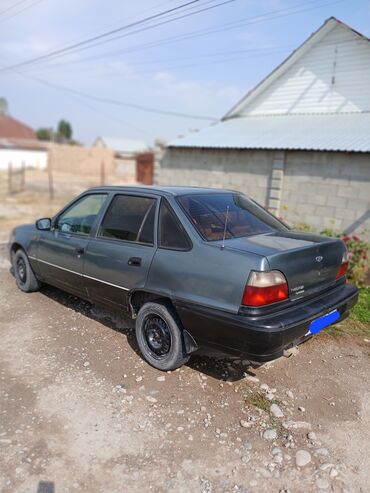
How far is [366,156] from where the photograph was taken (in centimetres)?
709

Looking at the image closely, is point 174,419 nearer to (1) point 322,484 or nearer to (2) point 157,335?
(2) point 157,335

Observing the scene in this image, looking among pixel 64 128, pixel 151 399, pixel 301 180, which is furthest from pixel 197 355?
pixel 64 128

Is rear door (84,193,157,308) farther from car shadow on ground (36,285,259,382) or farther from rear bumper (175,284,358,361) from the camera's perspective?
rear bumper (175,284,358,361)

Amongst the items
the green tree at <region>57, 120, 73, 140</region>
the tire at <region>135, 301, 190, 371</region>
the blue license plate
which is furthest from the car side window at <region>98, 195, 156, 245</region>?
the green tree at <region>57, 120, 73, 140</region>

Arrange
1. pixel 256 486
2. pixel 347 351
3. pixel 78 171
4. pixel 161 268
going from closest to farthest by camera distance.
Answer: pixel 256 486 → pixel 161 268 → pixel 347 351 → pixel 78 171

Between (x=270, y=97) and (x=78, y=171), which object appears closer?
(x=270, y=97)

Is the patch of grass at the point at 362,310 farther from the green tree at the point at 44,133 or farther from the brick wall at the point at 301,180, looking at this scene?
the green tree at the point at 44,133

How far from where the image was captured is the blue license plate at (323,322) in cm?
303

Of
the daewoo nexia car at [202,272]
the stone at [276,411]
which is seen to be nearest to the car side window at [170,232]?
the daewoo nexia car at [202,272]

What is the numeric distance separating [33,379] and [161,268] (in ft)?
4.61

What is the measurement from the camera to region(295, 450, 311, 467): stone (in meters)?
2.45

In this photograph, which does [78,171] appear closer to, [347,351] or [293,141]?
[293,141]

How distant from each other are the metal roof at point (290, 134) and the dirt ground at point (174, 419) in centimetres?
483

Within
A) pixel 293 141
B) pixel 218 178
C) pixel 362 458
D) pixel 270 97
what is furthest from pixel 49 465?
pixel 270 97
